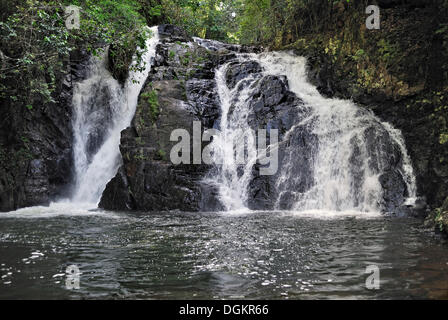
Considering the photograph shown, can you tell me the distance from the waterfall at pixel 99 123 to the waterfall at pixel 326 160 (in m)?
3.61

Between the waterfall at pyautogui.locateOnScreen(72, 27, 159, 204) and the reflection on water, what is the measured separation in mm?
4110

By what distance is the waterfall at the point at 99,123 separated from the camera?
40.3 ft

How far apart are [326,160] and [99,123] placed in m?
7.94

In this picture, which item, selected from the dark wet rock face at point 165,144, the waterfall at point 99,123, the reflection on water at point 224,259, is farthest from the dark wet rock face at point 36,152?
the reflection on water at point 224,259

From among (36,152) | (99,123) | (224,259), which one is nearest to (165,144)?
(99,123)

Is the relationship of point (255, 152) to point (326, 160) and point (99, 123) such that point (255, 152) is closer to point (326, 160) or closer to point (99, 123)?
point (326, 160)

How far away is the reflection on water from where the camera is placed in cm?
374

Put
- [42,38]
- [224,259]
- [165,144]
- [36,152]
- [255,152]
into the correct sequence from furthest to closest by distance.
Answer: [36,152] → [255,152] → [165,144] → [42,38] → [224,259]

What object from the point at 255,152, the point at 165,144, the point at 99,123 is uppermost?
the point at 99,123

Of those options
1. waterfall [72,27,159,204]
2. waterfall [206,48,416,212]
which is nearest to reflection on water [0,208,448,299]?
waterfall [206,48,416,212]

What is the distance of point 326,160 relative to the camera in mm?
10820

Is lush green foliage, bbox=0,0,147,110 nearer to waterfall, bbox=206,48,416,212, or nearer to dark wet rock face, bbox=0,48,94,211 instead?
dark wet rock face, bbox=0,48,94,211

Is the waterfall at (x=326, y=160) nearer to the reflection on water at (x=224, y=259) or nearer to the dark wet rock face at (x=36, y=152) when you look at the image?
the reflection on water at (x=224, y=259)
